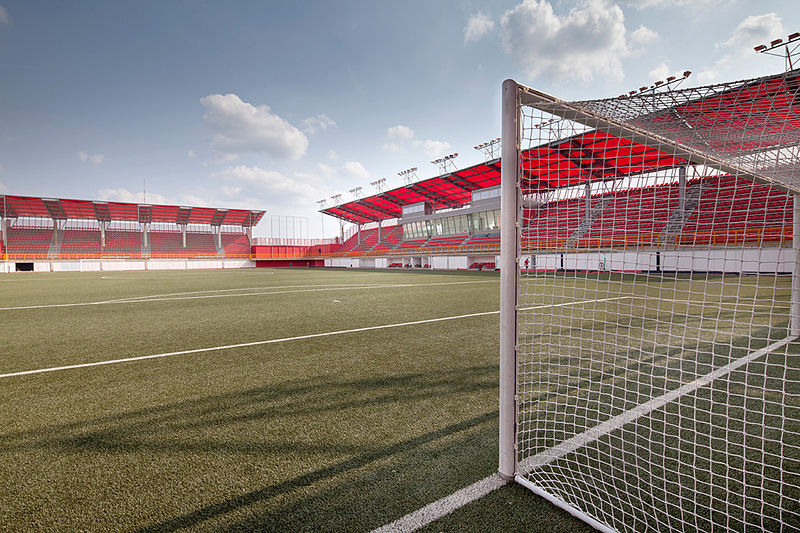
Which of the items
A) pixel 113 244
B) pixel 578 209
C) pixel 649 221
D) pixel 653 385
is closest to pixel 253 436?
pixel 653 385

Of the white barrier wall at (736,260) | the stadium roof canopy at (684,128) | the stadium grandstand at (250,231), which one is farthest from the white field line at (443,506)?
the stadium grandstand at (250,231)

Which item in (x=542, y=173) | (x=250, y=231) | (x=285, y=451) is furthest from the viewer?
(x=250, y=231)

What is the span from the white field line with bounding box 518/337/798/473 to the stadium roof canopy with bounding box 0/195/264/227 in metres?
49.7

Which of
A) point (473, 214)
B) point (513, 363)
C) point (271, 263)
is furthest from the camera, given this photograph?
point (271, 263)

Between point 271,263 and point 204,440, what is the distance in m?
53.9

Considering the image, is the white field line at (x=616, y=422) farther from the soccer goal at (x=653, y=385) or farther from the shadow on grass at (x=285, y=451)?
the shadow on grass at (x=285, y=451)

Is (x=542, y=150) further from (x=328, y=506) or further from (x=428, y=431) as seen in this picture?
(x=328, y=506)

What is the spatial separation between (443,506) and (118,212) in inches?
2045

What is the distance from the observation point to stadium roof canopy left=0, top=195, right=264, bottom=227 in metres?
36.4

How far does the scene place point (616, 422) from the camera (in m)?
2.14

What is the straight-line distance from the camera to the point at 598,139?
8.28ft

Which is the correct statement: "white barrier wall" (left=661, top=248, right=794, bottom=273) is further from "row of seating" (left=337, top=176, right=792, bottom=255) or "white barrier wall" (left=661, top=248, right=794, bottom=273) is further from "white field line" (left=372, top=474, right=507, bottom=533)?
"white field line" (left=372, top=474, right=507, bottom=533)

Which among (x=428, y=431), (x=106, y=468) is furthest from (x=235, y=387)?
(x=428, y=431)

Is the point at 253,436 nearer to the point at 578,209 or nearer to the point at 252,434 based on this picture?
the point at 252,434
